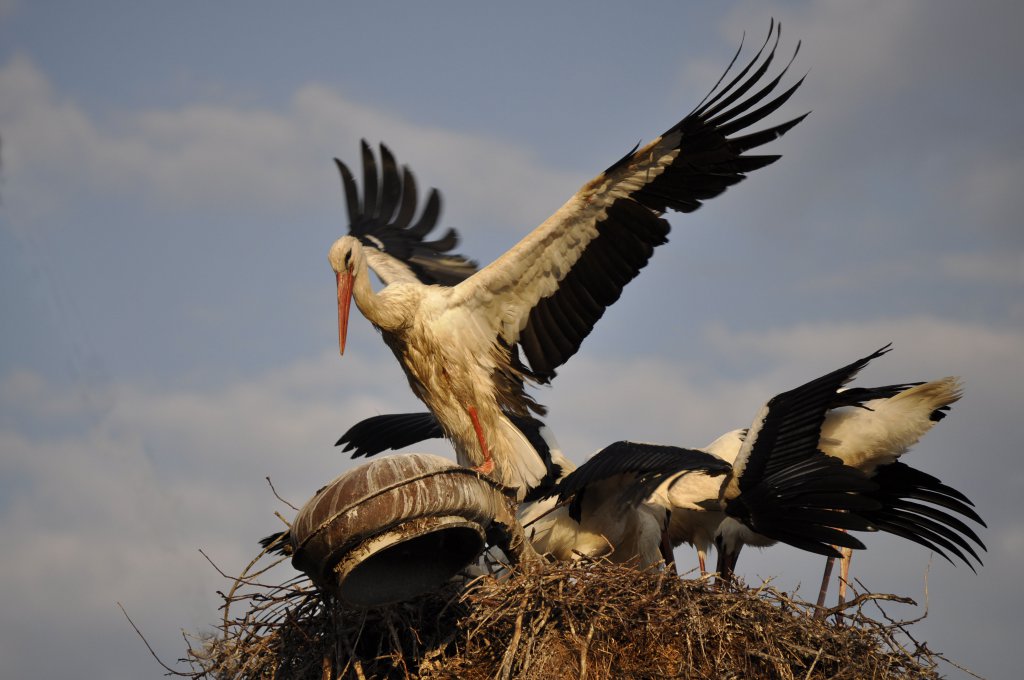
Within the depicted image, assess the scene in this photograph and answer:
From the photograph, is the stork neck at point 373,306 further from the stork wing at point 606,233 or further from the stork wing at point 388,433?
the stork wing at point 388,433

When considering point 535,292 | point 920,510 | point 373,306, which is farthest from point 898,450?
point 373,306

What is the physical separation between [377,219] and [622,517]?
375 centimetres

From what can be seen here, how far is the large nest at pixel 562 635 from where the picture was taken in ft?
20.3

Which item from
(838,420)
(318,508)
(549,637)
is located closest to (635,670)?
(549,637)

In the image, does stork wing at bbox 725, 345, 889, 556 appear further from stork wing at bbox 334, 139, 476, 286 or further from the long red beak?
stork wing at bbox 334, 139, 476, 286

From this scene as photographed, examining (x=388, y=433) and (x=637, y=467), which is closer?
(x=637, y=467)

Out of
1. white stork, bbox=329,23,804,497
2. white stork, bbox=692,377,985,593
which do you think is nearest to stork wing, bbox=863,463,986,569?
white stork, bbox=692,377,985,593

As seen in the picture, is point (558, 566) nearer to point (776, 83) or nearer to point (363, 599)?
→ point (363, 599)

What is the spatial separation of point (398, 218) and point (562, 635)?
18.0 ft

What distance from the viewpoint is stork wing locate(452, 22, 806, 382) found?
770 centimetres

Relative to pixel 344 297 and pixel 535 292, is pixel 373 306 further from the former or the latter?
pixel 535 292

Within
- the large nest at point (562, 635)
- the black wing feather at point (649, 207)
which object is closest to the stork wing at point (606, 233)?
the black wing feather at point (649, 207)

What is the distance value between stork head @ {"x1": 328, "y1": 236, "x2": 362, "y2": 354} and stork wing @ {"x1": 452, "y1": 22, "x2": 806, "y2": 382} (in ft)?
2.26

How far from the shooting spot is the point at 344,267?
8047 millimetres
